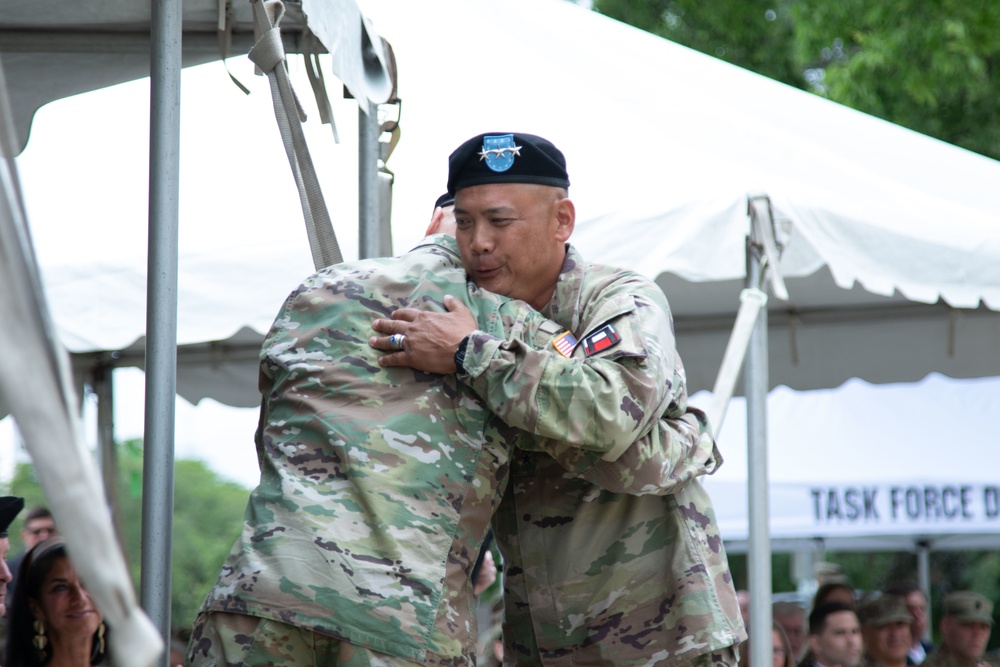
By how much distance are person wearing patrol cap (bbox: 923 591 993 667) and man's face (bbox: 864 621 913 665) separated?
1.76ft

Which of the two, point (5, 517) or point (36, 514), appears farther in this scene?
point (36, 514)

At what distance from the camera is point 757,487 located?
3.77m

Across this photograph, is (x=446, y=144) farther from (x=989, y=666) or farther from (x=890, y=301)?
(x=989, y=666)

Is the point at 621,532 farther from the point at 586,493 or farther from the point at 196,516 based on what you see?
the point at 196,516

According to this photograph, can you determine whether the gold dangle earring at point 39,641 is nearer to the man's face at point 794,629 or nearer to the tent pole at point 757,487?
the tent pole at point 757,487

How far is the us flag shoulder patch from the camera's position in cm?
223

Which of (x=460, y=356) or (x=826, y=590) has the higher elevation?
(x=460, y=356)

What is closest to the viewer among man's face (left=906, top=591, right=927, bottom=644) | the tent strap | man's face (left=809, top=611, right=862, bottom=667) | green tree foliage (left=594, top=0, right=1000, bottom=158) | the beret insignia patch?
the beret insignia patch

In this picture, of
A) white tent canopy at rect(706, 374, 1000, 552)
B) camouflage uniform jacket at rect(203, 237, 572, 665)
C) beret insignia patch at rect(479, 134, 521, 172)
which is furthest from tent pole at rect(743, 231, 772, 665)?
white tent canopy at rect(706, 374, 1000, 552)

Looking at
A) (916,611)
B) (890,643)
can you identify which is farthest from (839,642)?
(916,611)

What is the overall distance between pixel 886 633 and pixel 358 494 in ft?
18.5

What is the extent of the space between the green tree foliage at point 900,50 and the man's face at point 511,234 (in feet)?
26.2

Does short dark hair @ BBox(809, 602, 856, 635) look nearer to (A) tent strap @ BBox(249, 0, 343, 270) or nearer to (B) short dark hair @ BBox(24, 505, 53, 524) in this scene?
(B) short dark hair @ BBox(24, 505, 53, 524)

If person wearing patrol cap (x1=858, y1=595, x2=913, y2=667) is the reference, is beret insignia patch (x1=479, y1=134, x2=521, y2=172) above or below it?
above
